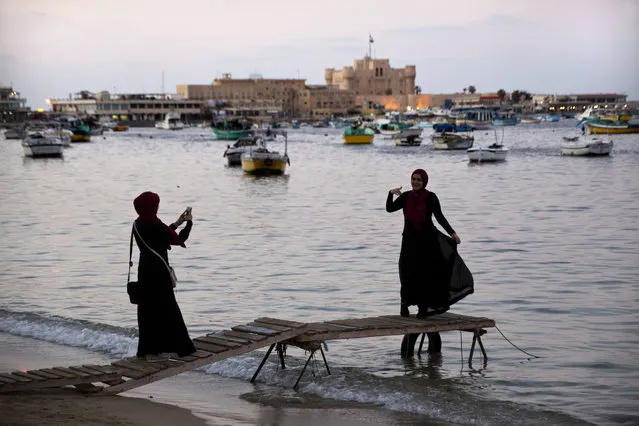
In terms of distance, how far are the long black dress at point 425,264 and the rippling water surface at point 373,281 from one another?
784 millimetres

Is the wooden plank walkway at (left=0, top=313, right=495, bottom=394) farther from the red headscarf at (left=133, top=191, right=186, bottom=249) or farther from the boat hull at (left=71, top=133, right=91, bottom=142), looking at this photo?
the boat hull at (left=71, top=133, right=91, bottom=142)

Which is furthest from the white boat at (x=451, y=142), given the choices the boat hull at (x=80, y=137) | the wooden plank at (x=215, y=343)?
the wooden plank at (x=215, y=343)

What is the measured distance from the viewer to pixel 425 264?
392 inches

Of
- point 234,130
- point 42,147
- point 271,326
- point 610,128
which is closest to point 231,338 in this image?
point 271,326

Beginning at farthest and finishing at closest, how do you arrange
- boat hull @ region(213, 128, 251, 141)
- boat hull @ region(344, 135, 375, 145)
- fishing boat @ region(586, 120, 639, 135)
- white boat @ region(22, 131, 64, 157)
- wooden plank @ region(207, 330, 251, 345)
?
fishing boat @ region(586, 120, 639, 135)
boat hull @ region(344, 135, 375, 145)
boat hull @ region(213, 128, 251, 141)
white boat @ region(22, 131, 64, 157)
wooden plank @ region(207, 330, 251, 345)

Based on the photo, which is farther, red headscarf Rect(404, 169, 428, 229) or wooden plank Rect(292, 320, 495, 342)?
red headscarf Rect(404, 169, 428, 229)

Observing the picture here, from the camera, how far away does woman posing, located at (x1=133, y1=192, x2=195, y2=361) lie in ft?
27.5

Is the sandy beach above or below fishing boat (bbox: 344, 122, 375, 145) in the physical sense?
above

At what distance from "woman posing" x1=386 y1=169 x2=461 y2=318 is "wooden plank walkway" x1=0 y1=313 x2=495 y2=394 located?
220 mm

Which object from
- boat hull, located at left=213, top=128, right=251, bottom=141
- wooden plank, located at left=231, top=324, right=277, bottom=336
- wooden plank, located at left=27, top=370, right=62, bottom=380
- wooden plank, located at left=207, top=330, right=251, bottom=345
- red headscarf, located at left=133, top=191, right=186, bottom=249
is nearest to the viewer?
red headscarf, located at left=133, top=191, right=186, bottom=249

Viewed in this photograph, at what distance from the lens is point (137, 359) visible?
8750mm

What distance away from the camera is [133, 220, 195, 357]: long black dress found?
841 cm

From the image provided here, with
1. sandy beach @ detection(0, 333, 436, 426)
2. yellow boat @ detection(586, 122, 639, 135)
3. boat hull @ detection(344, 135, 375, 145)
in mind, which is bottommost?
boat hull @ detection(344, 135, 375, 145)

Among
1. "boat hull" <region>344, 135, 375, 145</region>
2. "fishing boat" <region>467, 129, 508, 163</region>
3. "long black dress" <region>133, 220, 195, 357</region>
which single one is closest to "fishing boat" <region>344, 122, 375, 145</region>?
"boat hull" <region>344, 135, 375, 145</region>
